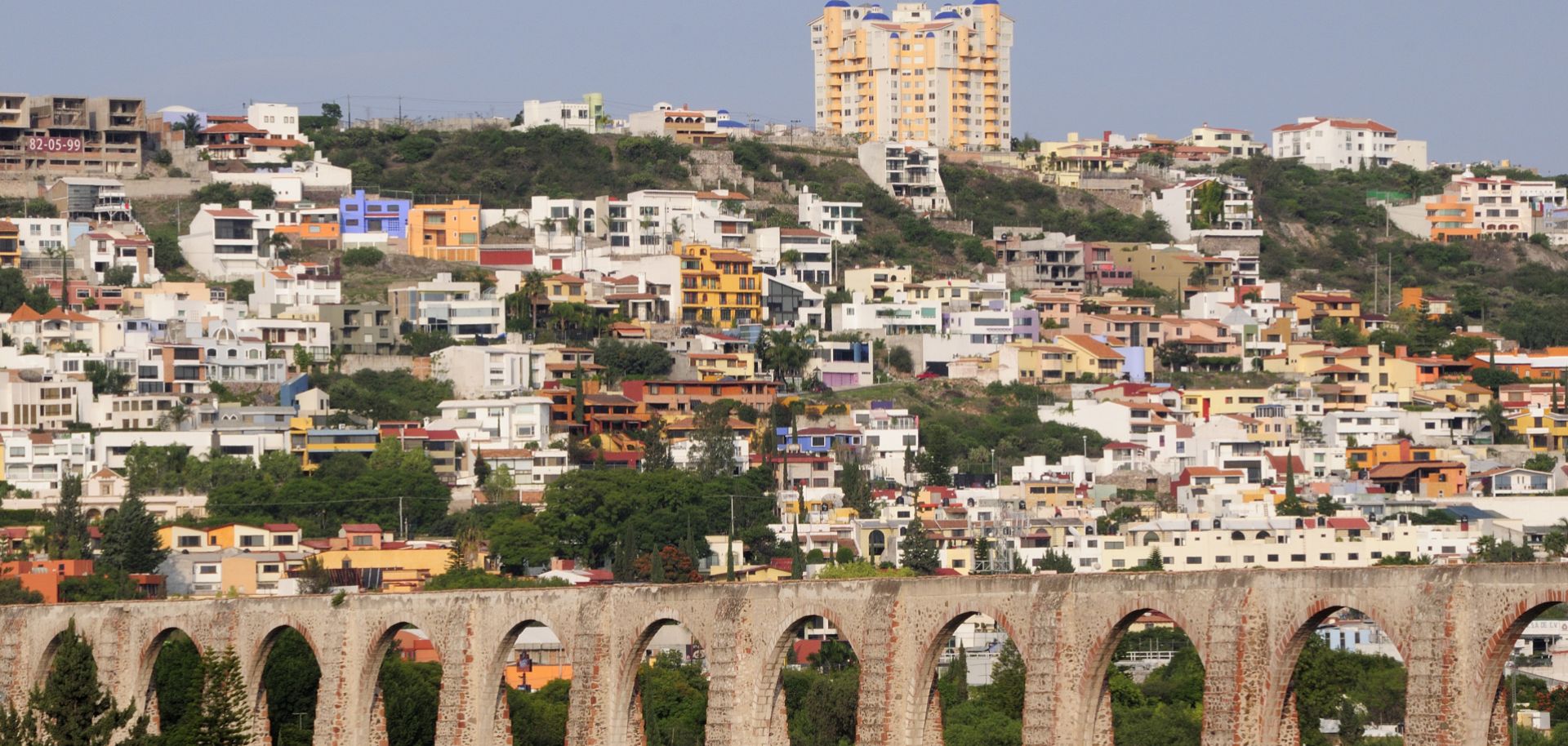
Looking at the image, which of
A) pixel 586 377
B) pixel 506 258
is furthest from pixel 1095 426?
pixel 506 258

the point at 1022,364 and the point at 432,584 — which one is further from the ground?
the point at 1022,364

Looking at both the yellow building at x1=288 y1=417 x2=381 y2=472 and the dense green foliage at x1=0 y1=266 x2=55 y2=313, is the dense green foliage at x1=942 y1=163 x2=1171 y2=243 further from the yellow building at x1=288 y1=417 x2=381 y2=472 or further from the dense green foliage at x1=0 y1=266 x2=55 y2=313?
the yellow building at x1=288 y1=417 x2=381 y2=472

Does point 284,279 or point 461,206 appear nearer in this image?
point 284,279

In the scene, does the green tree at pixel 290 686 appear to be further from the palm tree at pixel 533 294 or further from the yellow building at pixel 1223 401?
the yellow building at pixel 1223 401

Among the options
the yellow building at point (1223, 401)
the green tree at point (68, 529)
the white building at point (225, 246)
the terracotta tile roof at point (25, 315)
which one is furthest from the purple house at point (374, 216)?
the green tree at point (68, 529)

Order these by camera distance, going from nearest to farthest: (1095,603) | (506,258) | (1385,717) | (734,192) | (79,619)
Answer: (1095,603) < (79,619) < (1385,717) < (506,258) < (734,192)

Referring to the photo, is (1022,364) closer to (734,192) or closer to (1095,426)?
(1095,426)

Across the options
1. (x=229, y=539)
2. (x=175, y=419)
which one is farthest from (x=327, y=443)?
(x=229, y=539)
